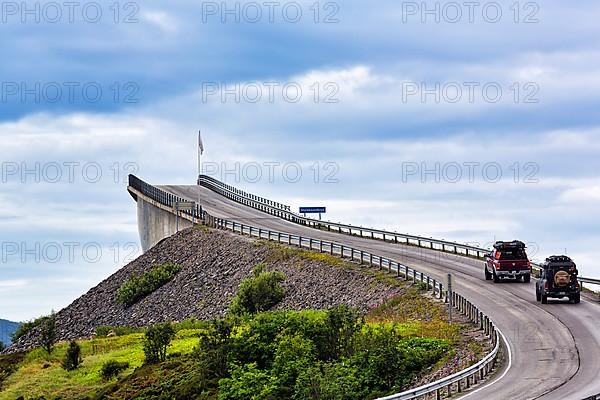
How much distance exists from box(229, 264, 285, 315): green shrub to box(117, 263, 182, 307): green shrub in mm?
17061

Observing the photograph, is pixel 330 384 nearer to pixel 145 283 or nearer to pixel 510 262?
pixel 510 262

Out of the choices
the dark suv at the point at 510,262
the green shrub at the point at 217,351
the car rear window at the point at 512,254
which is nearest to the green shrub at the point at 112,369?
the green shrub at the point at 217,351

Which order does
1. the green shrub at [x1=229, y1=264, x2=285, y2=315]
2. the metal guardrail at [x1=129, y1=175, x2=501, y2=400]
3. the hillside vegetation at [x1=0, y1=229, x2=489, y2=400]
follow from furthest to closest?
the green shrub at [x1=229, y1=264, x2=285, y2=315] < the hillside vegetation at [x1=0, y1=229, x2=489, y2=400] < the metal guardrail at [x1=129, y1=175, x2=501, y2=400]

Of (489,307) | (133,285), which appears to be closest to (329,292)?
(489,307)

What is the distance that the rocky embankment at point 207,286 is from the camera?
206ft

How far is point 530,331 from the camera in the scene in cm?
4219

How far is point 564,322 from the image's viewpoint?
44.5m

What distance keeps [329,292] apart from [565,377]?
1224 inches

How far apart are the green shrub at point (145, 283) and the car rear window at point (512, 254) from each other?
34.6m

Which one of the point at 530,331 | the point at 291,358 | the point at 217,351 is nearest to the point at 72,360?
the point at 217,351

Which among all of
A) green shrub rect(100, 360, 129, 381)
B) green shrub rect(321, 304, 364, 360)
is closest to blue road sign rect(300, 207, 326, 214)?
green shrub rect(100, 360, 129, 381)

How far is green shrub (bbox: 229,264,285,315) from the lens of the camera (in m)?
65.5

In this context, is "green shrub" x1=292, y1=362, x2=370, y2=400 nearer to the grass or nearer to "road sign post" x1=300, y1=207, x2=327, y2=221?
the grass

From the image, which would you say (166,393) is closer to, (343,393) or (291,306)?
(343,393)
